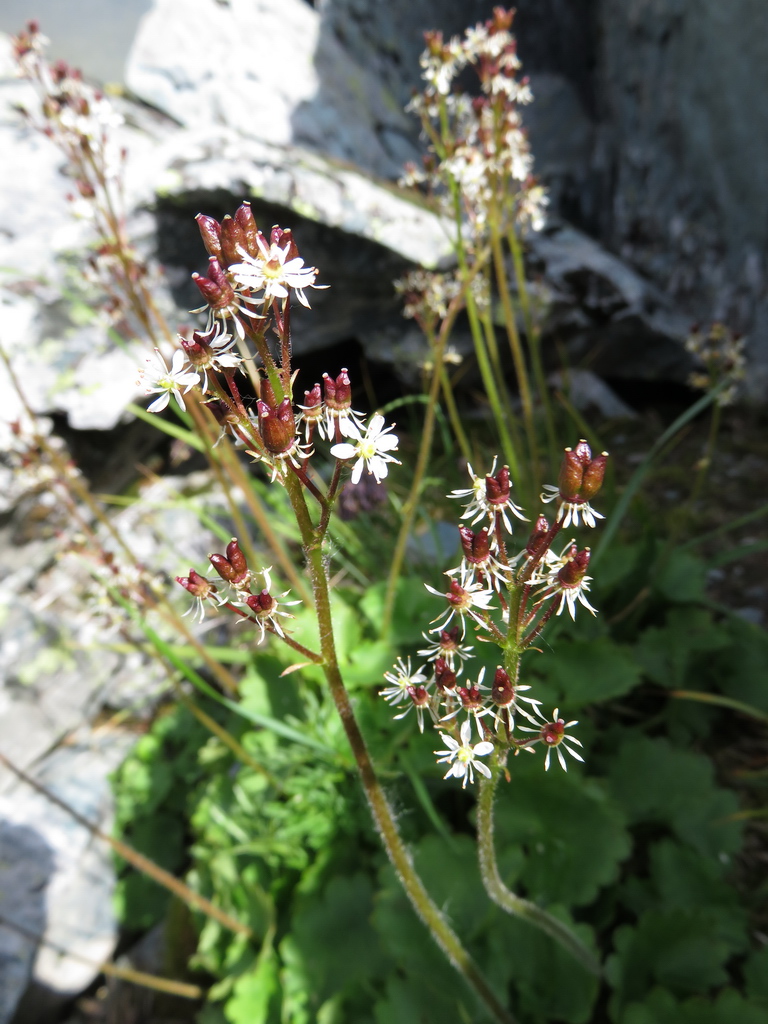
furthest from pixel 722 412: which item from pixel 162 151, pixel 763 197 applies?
pixel 162 151

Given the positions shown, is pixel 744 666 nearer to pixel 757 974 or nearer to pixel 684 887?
pixel 684 887

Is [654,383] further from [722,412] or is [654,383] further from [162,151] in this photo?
[162,151]

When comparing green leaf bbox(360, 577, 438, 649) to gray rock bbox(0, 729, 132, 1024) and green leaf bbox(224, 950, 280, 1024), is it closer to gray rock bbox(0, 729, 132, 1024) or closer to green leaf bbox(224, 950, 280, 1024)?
green leaf bbox(224, 950, 280, 1024)

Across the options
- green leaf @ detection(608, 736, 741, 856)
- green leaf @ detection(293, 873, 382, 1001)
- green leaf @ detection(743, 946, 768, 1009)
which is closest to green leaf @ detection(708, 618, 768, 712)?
green leaf @ detection(608, 736, 741, 856)

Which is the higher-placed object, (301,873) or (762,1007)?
(301,873)

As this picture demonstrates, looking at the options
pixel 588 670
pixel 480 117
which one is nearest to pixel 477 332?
pixel 480 117

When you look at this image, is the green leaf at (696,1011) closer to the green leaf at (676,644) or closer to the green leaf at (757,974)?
the green leaf at (757,974)

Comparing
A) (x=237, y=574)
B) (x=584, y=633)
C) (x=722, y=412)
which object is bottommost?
(x=584, y=633)
